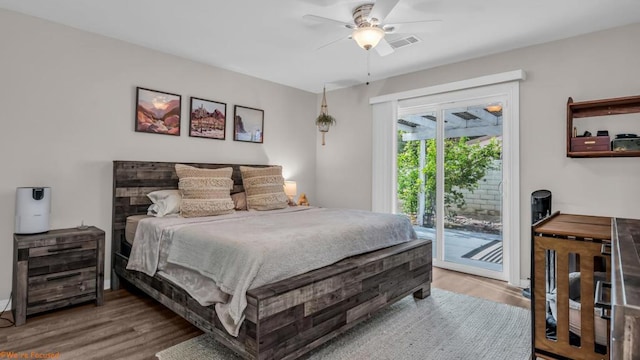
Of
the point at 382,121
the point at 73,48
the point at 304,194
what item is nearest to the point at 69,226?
the point at 73,48

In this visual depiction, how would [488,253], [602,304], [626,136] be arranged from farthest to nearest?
[488,253]
[626,136]
[602,304]

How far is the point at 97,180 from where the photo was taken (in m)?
3.22

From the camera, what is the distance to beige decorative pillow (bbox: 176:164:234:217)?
10.3ft

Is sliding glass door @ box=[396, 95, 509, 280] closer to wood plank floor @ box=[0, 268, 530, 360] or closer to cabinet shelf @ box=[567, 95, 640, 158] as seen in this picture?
cabinet shelf @ box=[567, 95, 640, 158]

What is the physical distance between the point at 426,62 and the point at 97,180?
381 cm

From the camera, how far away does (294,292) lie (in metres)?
1.90

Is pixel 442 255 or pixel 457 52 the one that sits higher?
pixel 457 52

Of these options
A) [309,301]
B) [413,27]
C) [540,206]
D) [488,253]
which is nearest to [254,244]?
[309,301]

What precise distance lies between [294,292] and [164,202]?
78.5 inches

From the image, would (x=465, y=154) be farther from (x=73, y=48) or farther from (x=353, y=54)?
(x=73, y=48)

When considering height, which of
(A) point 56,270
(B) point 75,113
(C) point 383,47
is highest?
(C) point 383,47

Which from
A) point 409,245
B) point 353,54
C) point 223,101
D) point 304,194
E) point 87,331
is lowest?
point 87,331

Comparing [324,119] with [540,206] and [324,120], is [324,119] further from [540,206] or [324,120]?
[540,206]

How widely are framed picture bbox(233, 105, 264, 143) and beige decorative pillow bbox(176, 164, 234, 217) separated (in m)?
1.00
